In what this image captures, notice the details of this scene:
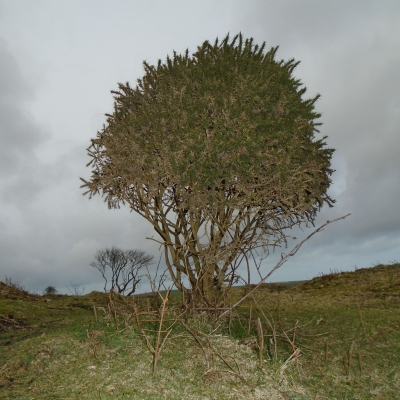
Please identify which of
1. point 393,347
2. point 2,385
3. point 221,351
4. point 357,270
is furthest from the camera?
point 357,270

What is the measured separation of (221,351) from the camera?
761cm

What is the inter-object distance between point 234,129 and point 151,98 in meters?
3.24

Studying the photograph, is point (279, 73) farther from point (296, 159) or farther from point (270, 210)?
point (270, 210)

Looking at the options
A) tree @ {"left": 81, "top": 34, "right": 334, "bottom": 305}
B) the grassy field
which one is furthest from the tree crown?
the grassy field

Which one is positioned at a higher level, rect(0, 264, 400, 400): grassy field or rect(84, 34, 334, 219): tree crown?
rect(84, 34, 334, 219): tree crown

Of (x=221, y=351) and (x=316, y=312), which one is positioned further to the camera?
(x=316, y=312)

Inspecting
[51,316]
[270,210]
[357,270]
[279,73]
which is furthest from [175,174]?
[357,270]

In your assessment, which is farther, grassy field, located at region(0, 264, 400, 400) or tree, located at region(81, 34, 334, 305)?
tree, located at region(81, 34, 334, 305)

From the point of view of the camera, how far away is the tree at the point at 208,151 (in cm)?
1035

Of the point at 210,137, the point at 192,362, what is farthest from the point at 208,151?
the point at 192,362

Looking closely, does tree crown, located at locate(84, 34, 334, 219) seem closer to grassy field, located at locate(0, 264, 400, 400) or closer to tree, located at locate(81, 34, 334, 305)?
tree, located at locate(81, 34, 334, 305)

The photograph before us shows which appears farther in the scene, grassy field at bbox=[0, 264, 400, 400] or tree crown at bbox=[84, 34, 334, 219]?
tree crown at bbox=[84, 34, 334, 219]

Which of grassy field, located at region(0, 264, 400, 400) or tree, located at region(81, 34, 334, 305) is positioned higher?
tree, located at region(81, 34, 334, 305)

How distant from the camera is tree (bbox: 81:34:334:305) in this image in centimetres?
1035
